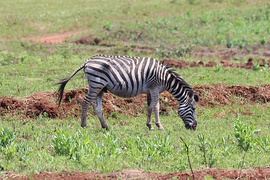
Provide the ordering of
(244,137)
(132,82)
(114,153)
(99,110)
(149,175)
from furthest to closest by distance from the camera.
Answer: (132,82) → (99,110) → (244,137) → (114,153) → (149,175)

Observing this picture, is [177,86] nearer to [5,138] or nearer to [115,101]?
[115,101]

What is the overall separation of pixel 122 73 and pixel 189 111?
6.19ft

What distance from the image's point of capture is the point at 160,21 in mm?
33594

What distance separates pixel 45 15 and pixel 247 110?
66.1 feet

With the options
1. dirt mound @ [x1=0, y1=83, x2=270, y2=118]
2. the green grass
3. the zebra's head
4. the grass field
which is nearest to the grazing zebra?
the zebra's head

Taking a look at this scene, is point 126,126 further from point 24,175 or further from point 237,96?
point 24,175

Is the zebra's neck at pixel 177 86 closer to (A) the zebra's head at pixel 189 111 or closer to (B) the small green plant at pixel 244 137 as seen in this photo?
(A) the zebra's head at pixel 189 111

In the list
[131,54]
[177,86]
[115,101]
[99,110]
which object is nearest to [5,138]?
[99,110]

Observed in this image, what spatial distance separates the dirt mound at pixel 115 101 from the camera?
15.7 m

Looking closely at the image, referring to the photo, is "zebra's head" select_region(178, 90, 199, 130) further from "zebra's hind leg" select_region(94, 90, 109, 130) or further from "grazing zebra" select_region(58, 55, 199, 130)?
"zebra's hind leg" select_region(94, 90, 109, 130)

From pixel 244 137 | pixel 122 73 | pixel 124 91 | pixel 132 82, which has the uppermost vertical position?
pixel 122 73

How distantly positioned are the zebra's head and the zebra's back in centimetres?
98

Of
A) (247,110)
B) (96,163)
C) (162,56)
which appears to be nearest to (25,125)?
(96,163)

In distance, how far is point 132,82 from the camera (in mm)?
14820
